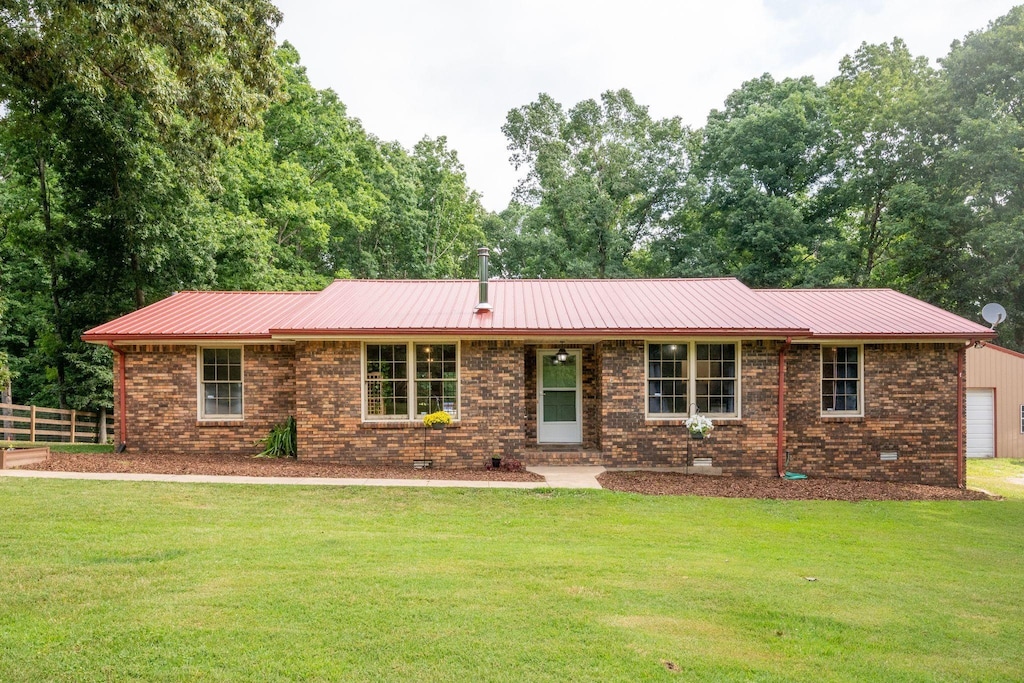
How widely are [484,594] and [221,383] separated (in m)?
10.0

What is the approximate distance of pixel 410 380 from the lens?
1211cm

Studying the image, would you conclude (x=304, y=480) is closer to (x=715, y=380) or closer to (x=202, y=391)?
(x=202, y=391)

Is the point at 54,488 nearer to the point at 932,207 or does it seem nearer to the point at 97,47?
the point at 97,47

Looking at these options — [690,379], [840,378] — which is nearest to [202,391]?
[690,379]

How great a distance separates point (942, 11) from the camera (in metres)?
20.2

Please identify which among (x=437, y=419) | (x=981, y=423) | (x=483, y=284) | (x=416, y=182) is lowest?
(x=981, y=423)

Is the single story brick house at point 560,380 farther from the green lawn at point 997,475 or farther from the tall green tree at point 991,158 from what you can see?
the tall green tree at point 991,158

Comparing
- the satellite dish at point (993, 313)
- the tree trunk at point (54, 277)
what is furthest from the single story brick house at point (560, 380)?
the tree trunk at point (54, 277)

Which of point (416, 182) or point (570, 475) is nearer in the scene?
point (570, 475)

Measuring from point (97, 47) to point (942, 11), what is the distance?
927 inches

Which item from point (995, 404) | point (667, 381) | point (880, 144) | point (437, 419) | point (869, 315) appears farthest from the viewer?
point (880, 144)

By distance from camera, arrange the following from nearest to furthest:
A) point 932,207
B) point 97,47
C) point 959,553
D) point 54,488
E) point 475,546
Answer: point 475,546, point 959,553, point 54,488, point 97,47, point 932,207

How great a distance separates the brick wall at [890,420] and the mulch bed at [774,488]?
906mm

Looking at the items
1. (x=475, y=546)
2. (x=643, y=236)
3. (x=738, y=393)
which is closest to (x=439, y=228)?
(x=643, y=236)
